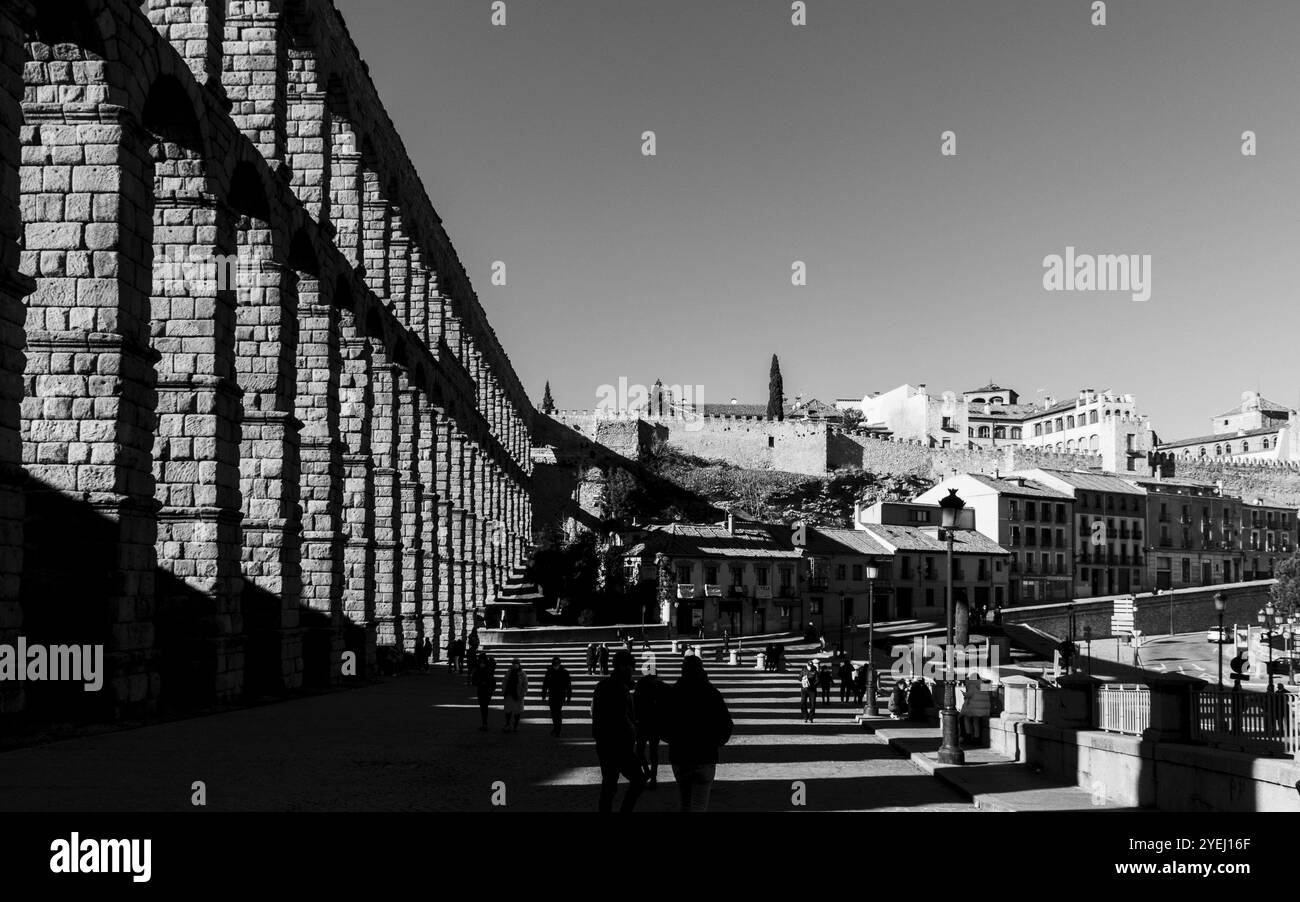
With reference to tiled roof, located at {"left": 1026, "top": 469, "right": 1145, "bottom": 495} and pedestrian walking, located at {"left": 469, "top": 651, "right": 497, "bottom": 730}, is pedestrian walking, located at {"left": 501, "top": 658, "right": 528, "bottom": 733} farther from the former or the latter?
tiled roof, located at {"left": 1026, "top": 469, "right": 1145, "bottom": 495}

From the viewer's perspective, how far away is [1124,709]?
14.0m

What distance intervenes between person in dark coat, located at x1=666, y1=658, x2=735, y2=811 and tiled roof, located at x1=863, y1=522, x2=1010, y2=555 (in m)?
72.5

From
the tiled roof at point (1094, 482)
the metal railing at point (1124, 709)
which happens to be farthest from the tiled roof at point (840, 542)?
the metal railing at point (1124, 709)

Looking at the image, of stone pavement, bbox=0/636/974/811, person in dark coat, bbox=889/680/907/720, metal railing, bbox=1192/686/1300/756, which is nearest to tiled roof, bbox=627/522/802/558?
person in dark coat, bbox=889/680/907/720

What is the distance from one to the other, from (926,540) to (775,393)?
66.8 m

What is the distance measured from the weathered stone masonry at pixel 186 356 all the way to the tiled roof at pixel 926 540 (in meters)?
54.5

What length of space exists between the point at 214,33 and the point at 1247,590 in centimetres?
8627

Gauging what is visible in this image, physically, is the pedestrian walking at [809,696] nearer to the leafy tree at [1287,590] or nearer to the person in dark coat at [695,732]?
the person in dark coat at [695,732]

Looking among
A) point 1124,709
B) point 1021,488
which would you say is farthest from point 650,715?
point 1021,488

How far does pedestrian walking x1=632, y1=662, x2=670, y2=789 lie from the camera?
11135 millimetres

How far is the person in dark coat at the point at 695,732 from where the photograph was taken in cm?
1002
